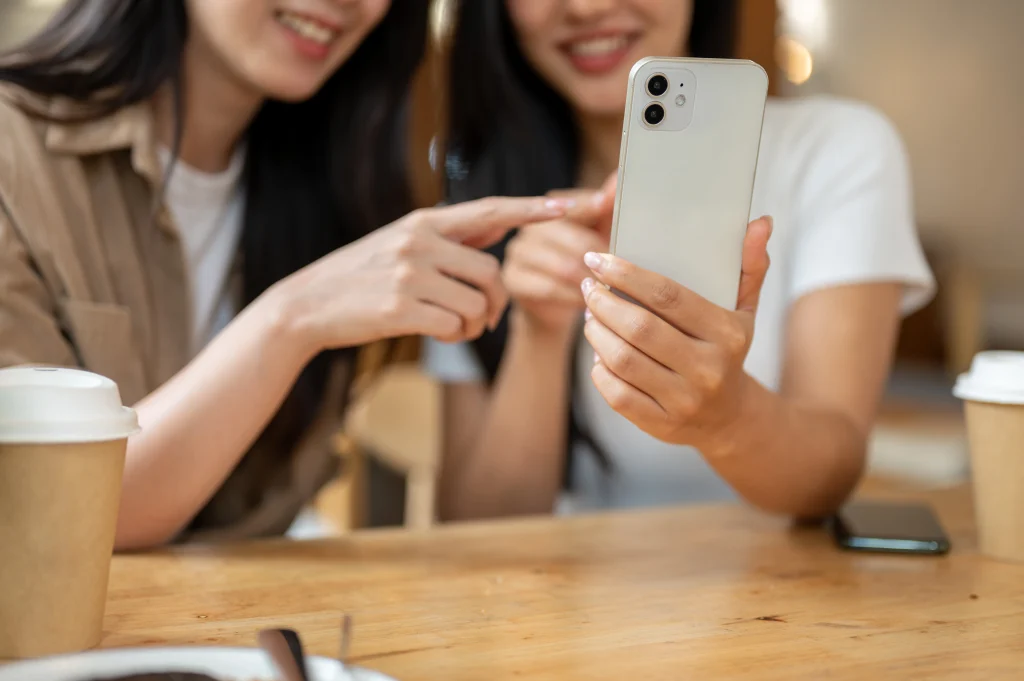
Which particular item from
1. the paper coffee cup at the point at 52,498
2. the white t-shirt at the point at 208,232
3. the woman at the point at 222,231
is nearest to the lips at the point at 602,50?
the woman at the point at 222,231

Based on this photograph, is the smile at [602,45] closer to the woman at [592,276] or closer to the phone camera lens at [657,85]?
the woman at [592,276]

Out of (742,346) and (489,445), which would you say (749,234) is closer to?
(742,346)

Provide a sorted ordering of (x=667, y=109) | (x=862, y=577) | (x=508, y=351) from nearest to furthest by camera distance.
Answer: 1. (x=667, y=109)
2. (x=862, y=577)
3. (x=508, y=351)

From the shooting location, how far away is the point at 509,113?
4.66 feet

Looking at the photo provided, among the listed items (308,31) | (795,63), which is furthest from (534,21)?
(795,63)

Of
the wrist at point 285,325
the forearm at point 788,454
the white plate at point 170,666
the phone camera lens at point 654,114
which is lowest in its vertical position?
the forearm at point 788,454

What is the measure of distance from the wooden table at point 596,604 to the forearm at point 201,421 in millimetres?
39

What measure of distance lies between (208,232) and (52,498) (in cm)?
72

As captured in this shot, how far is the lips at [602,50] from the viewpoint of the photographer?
4.33ft

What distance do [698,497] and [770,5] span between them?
1593 millimetres

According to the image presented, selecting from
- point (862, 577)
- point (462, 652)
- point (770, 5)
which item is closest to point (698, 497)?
point (862, 577)

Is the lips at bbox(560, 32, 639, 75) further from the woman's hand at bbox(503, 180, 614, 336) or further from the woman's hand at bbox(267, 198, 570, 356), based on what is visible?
the woman's hand at bbox(267, 198, 570, 356)

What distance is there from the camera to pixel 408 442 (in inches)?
73.9

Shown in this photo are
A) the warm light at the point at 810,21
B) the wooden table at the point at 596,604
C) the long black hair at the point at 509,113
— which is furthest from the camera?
the warm light at the point at 810,21
